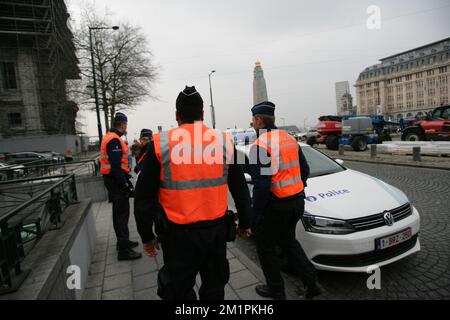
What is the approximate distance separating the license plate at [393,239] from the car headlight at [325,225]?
0.29 m

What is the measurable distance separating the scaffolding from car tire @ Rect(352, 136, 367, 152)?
2724 centimetres

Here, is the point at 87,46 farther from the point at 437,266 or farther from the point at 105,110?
the point at 437,266

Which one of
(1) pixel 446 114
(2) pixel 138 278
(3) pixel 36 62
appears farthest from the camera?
(3) pixel 36 62

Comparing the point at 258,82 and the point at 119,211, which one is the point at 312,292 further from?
the point at 258,82

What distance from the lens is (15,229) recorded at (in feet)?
6.63

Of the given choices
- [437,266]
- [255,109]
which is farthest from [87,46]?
[437,266]

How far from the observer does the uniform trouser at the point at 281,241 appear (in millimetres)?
2656

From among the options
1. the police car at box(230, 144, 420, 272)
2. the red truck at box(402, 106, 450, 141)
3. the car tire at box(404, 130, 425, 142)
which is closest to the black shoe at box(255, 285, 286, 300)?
the police car at box(230, 144, 420, 272)

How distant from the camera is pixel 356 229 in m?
2.79

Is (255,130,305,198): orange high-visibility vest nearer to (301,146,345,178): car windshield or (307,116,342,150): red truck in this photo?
(301,146,345,178): car windshield

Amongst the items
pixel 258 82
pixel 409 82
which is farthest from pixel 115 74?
pixel 409 82

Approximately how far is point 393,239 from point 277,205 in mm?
1303

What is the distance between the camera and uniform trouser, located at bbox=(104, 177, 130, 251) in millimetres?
3914

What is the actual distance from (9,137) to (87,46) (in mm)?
13917
